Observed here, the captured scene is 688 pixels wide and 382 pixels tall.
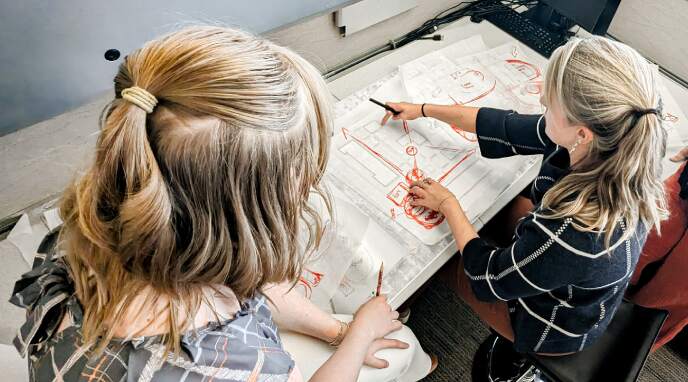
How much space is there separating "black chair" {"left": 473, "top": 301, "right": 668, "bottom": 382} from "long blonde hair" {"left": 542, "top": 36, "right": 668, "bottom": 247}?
0.30m

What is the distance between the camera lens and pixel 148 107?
1.47ft

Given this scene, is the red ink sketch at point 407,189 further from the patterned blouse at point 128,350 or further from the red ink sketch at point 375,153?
the patterned blouse at point 128,350

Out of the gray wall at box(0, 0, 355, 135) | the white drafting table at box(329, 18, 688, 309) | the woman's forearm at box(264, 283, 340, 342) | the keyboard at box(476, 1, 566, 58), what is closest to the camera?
the gray wall at box(0, 0, 355, 135)

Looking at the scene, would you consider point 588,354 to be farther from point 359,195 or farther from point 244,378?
point 244,378

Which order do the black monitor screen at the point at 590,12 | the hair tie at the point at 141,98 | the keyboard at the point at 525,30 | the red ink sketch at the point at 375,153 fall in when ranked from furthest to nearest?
the keyboard at the point at 525,30
the black monitor screen at the point at 590,12
the red ink sketch at the point at 375,153
the hair tie at the point at 141,98

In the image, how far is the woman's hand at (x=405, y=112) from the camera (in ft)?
3.54

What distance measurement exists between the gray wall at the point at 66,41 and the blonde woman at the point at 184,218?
24 centimetres

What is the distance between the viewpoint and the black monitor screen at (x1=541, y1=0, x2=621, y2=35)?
3.85 feet

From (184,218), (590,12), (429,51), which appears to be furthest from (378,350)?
(590,12)

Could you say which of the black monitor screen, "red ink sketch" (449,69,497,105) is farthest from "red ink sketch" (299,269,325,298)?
the black monitor screen

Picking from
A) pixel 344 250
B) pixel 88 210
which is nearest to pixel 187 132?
pixel 88 210

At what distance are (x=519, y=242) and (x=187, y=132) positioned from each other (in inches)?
23.5

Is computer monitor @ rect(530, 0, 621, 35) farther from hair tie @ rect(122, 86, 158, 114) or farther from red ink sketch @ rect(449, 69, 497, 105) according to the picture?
hair tie @ rect(122, 86, 158, 114)

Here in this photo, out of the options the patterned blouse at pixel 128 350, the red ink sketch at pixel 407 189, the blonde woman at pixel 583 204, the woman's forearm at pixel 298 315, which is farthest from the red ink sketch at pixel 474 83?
the patterned blouse at pixel 128 350
